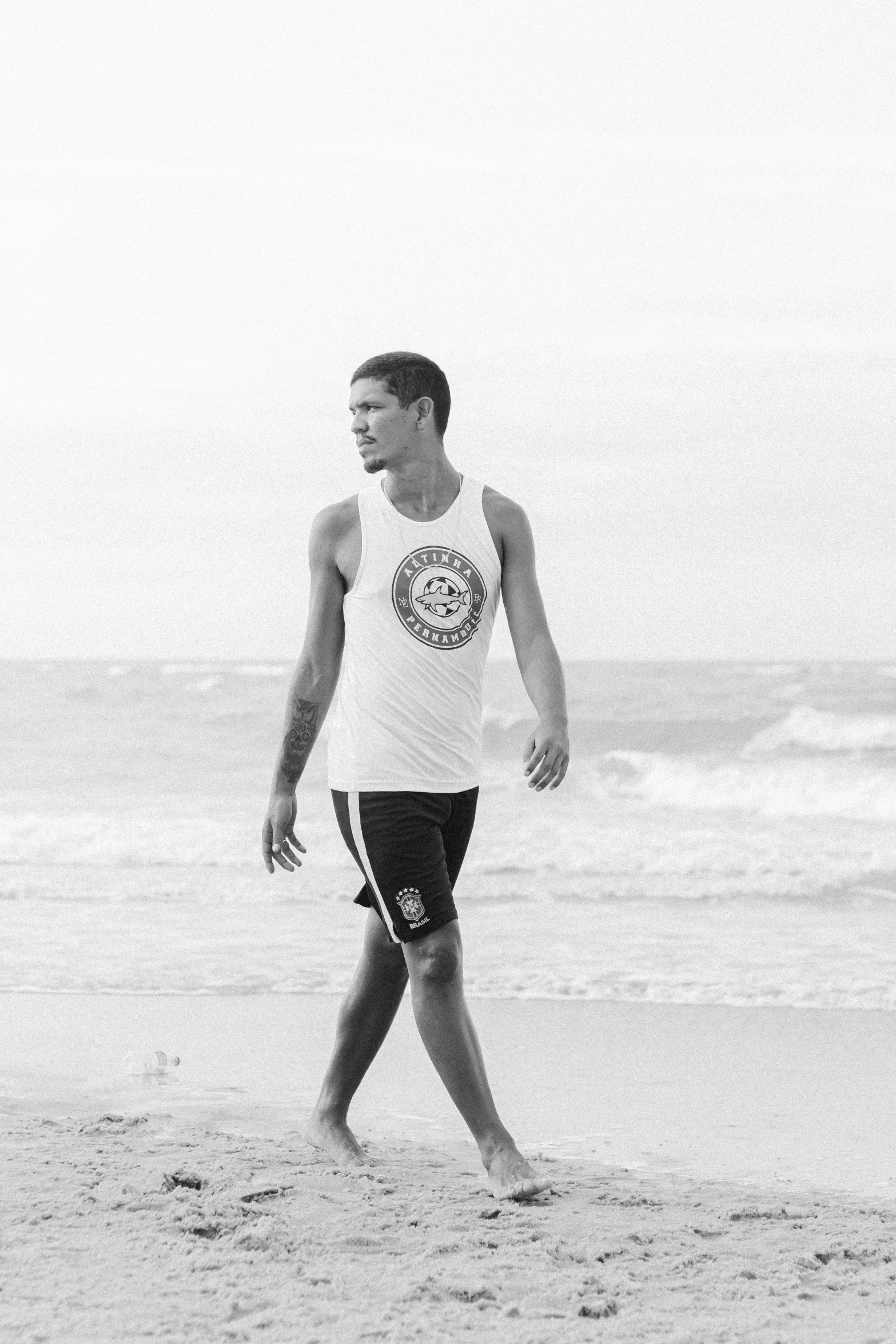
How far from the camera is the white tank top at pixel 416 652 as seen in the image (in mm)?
3371

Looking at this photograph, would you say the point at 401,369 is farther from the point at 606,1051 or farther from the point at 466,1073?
the point at 606,1051

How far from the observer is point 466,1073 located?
10.9 ft

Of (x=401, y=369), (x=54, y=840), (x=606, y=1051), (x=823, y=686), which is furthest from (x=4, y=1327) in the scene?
(x=823, y=686)

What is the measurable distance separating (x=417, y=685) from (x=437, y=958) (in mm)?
647

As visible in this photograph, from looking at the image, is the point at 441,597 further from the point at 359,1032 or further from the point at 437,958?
the point at 359,1032

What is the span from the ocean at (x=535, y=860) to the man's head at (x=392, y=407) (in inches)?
135

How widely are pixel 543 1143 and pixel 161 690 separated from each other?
26241 millimetres

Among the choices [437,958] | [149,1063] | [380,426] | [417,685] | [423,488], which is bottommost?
[149,1063]

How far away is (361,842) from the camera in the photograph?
11.1 feet

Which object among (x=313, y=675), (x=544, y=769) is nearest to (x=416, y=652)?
(x=313, y=675)

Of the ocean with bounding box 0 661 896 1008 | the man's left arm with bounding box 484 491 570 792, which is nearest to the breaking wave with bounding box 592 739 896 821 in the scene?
the ocean with bounding box 0 661 896 1008

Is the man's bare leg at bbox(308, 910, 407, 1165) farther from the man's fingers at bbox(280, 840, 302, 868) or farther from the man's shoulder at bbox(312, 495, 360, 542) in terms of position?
the man's shoulder at bbox(312, 495, 360, 542)

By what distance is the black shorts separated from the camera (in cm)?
332

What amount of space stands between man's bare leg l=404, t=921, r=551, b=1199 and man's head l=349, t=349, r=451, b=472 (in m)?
1.17
